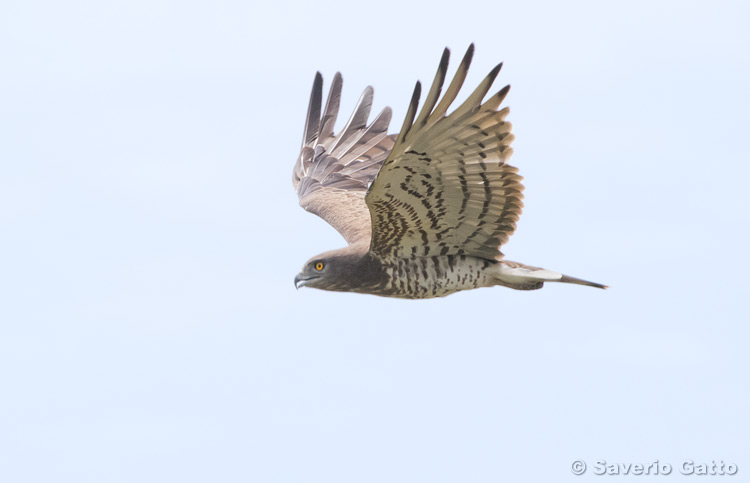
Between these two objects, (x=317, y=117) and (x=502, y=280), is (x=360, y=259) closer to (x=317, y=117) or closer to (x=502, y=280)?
(x=502, y=280)

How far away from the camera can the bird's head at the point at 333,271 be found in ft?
36.4

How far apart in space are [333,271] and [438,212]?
4.72 feet

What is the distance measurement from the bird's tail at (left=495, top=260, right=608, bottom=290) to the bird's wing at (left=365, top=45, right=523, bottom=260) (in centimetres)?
16

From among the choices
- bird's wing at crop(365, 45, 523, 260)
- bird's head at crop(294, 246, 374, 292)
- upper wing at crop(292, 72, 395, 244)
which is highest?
upper wing at crop(292, 72, 395, 244)

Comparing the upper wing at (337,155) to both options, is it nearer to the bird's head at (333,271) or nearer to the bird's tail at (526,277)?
the bird's head at (333,271)

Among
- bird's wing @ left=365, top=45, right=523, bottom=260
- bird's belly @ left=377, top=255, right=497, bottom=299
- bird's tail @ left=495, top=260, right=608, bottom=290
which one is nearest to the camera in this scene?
bird's wing @ left=365, top=45, right=523, bottom=260

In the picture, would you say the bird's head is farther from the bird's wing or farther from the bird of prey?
the bird's wing

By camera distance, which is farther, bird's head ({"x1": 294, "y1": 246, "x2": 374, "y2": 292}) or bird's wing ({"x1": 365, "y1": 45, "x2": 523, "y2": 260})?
bird's head ({"x1": 294, "y1": 246, "x2": 374, "y2": 292})

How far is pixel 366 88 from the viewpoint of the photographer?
46.7 feet

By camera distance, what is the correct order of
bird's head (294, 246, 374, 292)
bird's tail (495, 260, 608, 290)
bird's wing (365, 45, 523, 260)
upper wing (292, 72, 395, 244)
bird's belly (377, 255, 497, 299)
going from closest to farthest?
bird's wing (365, 45, 523, 260), bird's tail (495, 260, 608, 290), bird's belly (377, 255, 497, 299), bird's head (294, 246, 374, 292), upper wing (292, 72, 395, 244)

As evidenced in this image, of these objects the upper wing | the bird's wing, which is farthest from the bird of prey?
the upper wing

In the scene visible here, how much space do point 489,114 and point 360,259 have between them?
2.48 metres

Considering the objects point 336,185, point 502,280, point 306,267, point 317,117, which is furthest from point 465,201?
point 317,117

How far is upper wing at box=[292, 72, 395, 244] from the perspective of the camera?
13.8 meters
